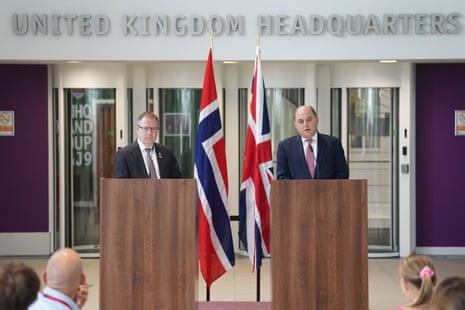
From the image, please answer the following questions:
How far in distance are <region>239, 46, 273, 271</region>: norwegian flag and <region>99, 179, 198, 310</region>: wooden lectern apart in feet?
4.88

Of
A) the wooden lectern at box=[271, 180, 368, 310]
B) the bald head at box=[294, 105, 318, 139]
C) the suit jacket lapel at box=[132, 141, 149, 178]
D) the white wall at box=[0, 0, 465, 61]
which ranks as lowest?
the wooden lectern at box=[271, 180, 368, 310]

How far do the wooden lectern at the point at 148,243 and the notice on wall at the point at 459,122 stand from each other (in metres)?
5.89

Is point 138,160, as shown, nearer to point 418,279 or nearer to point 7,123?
point 418,279

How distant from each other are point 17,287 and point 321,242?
9.62 feet

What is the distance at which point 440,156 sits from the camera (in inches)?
396

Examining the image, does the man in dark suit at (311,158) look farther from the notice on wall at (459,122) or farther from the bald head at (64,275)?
the notice on wall at (459,122)

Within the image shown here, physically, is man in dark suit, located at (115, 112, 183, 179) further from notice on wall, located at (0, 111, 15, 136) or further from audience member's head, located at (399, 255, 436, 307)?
notice on wall, located at (0, 111, 15, 136)

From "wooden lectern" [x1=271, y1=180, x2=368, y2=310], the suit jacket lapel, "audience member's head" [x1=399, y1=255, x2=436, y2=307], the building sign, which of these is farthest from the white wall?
"audience member's head" [x1=399, y1=255, x2=436, y2=307]

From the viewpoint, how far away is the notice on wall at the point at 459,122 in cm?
997

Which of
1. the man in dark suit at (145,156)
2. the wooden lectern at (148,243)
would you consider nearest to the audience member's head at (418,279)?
the wooden lectern at (148,243)

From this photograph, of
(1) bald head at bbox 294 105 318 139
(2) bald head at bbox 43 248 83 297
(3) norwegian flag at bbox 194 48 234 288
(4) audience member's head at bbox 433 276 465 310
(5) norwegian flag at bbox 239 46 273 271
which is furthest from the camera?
(5) norwegian flag at bbox 239 46 273 271

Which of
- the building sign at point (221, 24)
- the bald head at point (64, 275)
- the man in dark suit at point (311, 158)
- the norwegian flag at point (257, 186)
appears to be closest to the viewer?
the bald head at point (64, 275)

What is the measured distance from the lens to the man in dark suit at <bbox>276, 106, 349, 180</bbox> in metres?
6.14

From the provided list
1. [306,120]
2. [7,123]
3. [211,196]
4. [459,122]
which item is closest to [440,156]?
[459,122]
